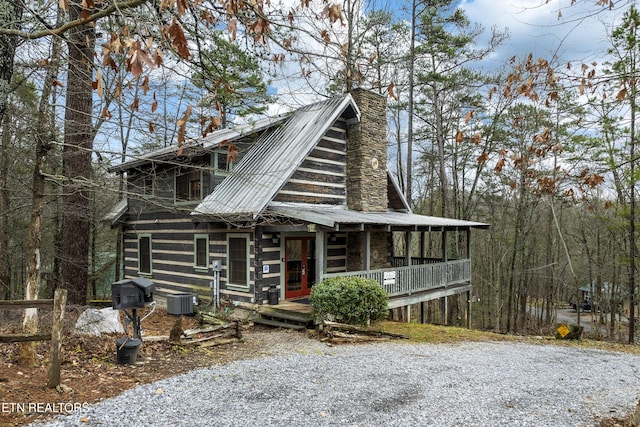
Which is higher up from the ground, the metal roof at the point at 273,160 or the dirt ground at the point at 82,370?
the metal roof at the point at 273,160

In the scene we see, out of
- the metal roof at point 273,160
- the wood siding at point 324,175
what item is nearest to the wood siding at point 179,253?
the metal roof at point 273,160

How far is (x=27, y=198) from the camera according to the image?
1398 centimetres

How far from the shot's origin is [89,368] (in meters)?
6.75

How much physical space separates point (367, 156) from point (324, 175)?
1.90 metres

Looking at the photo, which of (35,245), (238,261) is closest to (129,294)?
(35,245)

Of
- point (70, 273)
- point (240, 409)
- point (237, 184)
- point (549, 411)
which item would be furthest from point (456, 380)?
point (70, 273)

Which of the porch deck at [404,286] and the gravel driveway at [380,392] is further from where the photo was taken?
the porch deck at [404,286]

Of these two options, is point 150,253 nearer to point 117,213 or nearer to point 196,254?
point 117,213

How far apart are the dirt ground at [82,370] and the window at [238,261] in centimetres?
327

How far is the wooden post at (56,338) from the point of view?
5.49m

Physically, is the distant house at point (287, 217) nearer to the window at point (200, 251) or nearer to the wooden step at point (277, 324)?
the window at point (200, 251)

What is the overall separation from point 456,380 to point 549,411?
5.20 feet

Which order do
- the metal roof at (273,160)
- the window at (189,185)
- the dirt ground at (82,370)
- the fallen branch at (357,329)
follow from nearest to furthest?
the dirt ground at (82,370), the fallen branch at (357,329), the metal roof at (273,160), the window at (189,185)

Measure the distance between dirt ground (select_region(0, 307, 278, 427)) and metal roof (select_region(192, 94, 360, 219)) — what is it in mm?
3823
